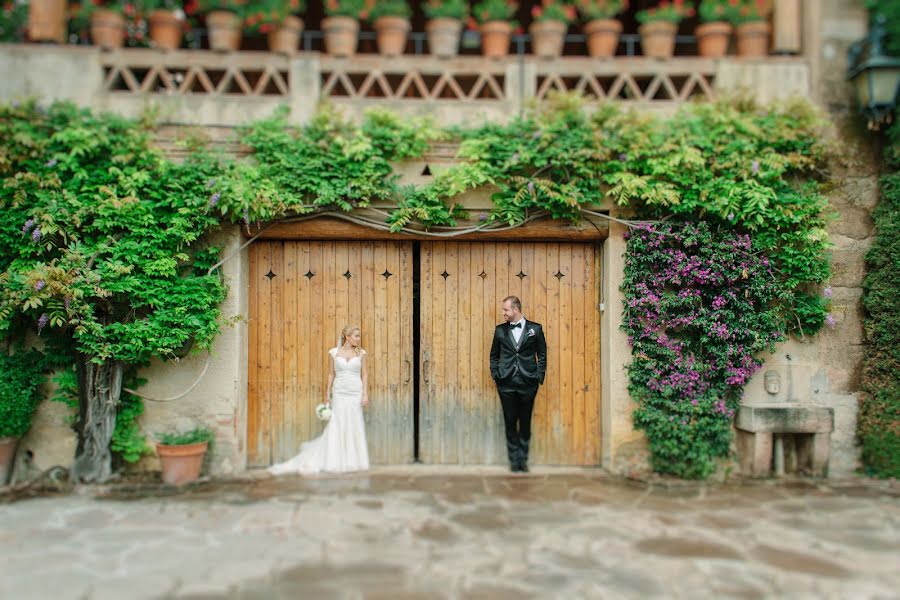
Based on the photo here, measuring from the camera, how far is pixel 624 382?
6969 mm

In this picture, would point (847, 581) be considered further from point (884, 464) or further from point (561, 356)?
point (561, 356)

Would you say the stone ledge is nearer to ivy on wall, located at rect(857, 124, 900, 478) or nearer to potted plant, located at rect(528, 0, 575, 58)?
ivy on wall, located at rect(857, 124, 900, 478)

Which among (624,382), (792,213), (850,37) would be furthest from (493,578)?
(850,37)

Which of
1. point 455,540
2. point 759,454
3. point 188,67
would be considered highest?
point 188,67

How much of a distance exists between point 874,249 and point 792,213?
0.94 metres

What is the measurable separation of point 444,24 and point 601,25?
154 cm

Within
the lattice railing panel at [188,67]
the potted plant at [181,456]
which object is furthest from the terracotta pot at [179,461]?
the lattice railing panel at [188,67]

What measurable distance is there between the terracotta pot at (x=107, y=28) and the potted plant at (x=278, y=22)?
3.90 feet

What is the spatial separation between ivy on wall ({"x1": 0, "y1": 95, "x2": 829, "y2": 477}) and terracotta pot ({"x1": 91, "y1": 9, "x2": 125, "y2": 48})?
79cm

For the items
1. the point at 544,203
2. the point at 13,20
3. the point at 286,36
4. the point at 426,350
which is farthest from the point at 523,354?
the point at 13,20

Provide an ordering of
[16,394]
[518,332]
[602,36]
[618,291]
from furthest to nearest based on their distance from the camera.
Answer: [602,36], [618,291], [518,332], [16,394]

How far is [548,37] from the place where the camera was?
7078 mm

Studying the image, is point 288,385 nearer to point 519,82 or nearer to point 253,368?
point 253,368

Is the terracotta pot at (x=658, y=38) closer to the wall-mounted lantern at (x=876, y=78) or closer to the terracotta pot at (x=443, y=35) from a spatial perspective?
the wall-mounted lantern at (x=876, y=78)
